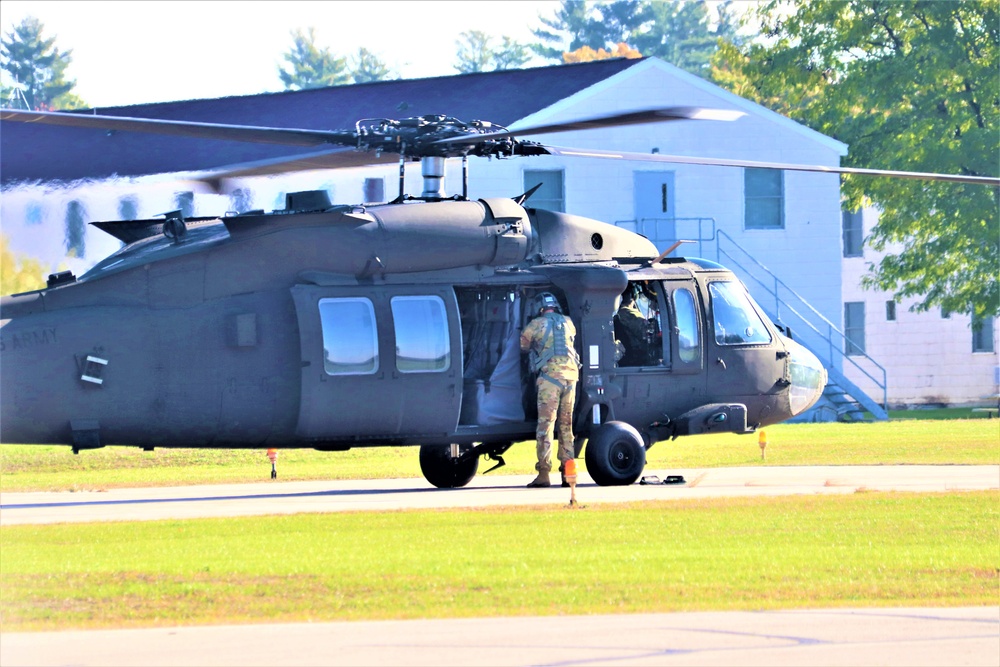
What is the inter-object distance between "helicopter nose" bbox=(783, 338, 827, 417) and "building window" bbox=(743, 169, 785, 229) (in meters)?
20.8

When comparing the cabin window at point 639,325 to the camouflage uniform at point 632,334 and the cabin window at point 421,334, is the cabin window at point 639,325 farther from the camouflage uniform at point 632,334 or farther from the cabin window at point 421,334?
the cabin window at point 421,334

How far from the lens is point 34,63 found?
29281 mm

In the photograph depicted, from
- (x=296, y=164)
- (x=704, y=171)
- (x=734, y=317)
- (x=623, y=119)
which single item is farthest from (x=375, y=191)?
(x=704, y=171)

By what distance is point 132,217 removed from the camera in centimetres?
1981

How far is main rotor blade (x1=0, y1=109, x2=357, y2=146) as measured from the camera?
1452cm

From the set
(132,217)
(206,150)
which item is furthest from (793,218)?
(132,217)

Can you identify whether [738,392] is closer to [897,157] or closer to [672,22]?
[897,157]

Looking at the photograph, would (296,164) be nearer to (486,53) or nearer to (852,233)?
(852,233)

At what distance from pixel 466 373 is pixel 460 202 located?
6.79 ft

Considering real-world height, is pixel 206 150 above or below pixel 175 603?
above

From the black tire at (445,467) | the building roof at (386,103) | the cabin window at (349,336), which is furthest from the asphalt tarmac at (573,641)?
the building roof at (386,103)

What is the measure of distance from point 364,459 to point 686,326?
10.2 m

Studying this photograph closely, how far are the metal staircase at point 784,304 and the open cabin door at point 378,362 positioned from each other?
22385 mm

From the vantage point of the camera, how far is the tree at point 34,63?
83.6 ft
